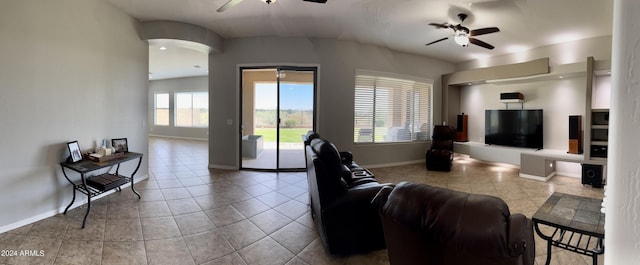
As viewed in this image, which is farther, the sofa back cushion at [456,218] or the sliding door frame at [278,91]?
the sliding door frame at [278,91]

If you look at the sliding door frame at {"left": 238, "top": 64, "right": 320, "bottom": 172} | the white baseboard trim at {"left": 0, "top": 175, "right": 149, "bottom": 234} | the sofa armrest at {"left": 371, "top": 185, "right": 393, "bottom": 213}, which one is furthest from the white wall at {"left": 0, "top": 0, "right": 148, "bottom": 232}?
the sofa armrest at {"left": 371, "top": 185, "right": 393, "bottom": 213}

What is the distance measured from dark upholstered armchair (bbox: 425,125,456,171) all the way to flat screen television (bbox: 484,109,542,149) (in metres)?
1.05

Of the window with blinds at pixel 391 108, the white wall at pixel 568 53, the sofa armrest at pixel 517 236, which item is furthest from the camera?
the window with blinds at pixel 391 108

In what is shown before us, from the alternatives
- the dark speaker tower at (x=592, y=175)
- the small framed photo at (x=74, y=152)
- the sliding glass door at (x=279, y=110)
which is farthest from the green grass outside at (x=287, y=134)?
the dark speaker tower at (x=592, y=175)

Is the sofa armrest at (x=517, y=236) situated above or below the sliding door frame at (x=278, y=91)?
below

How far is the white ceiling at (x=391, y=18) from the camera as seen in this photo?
11.2 ft

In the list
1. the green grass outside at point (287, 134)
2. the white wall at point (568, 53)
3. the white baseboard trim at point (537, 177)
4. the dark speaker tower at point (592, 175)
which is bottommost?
the white baseboard trim at point (537, 177)

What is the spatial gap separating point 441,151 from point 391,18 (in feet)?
9.83

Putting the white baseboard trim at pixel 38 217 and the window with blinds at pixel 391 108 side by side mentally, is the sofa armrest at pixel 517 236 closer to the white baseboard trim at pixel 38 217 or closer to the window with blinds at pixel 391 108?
the white baseboard trim at pixel 38 217

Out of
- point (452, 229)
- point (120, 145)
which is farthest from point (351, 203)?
point (120, 145)

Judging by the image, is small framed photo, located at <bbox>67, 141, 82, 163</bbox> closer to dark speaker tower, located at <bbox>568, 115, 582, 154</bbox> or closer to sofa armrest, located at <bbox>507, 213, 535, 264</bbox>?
sofa armrest, located at <bbox>507, 213, 535, 264</bbox>

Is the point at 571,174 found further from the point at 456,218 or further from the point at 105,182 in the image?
the point at 105,182

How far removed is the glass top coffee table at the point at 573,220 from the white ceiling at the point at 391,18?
2617 mm

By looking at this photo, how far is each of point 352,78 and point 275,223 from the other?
136 inches
